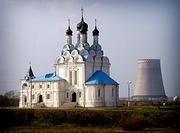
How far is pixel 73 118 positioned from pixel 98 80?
492cm

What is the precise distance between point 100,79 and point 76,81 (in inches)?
46.3

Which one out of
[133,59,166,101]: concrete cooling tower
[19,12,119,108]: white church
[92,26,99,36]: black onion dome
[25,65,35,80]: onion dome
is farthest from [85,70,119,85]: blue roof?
[133,59,166,101]: concrete cooling tower

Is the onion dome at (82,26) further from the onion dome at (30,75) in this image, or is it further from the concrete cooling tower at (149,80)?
the concrete cooling tower at (149,80)

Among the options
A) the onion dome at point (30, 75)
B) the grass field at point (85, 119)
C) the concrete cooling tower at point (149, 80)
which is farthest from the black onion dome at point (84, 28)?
the concrete cooling tower at point (149, 80)

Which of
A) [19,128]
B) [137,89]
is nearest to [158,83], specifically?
[137,89]

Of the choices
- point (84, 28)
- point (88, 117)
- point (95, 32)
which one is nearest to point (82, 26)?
point (84, 28)

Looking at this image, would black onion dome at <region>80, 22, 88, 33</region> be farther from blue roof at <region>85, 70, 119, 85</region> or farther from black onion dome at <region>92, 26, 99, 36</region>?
blue roof at <region>85, 70, 119, 85</region>

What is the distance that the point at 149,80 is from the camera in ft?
100

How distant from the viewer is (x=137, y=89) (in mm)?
30875

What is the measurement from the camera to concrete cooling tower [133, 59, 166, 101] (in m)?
30.2

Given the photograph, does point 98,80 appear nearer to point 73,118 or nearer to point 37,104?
point 37,104

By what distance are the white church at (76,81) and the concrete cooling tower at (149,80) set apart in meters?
7.90

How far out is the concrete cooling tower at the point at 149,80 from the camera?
30.2 m

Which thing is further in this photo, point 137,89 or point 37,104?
point 137,89
